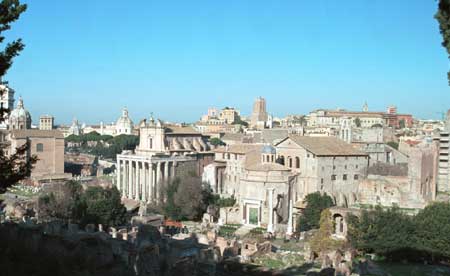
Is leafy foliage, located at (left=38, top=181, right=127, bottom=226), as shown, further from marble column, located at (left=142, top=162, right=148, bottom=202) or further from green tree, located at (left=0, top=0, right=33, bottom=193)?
green tree, located at (left=0, top=0, right=33, bottom=193)

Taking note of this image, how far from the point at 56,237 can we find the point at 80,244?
124 cm

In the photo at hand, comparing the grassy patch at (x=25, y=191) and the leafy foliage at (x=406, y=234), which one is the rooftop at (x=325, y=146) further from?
the grassy patch at (x=25, y=191)

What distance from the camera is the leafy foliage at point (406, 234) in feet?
78.9

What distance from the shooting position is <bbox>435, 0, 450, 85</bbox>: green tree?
8.49 meters

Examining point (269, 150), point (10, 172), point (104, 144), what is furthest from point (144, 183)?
point (104, 144)

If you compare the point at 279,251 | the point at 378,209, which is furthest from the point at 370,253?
the point at 279,251

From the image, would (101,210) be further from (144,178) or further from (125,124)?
(125,124)

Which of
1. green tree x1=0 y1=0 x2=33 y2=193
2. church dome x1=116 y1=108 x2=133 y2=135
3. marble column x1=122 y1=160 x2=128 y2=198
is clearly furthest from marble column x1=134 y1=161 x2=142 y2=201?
church dome x1=116 y1=108 x2=133 y2=135

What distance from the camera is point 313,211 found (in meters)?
32.3

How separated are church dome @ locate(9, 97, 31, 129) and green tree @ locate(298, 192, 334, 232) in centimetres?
4268

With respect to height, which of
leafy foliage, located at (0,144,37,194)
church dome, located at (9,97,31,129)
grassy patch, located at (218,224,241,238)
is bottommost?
grassy patch, located at (218,224,241,238)

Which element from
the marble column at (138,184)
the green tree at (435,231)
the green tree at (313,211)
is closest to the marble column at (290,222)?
the green tree at (313,211)

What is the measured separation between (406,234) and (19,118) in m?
51.2

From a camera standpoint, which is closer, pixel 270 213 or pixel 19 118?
pixel 270 213
